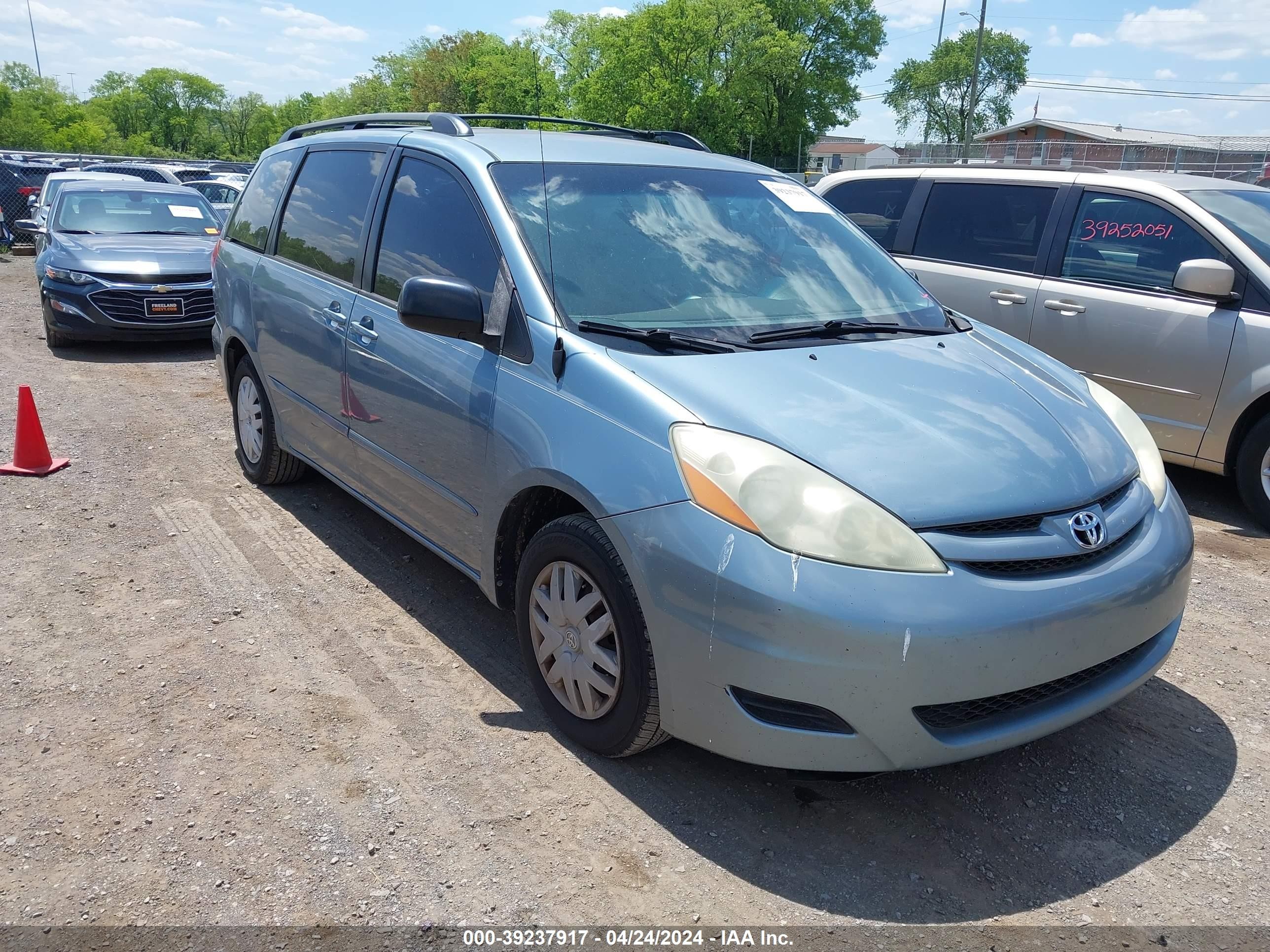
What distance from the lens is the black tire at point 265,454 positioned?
536 centimetres

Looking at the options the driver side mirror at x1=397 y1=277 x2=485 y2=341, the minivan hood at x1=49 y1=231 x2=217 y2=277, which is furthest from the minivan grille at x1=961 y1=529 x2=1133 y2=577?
the minivan hood at x1=49 y1=231 x2=217 y2=277

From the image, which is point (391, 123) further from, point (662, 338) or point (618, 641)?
point (618, 641)

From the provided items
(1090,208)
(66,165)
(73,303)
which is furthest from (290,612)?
(66,165)

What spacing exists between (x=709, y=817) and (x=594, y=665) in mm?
555

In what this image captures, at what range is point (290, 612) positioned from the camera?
417 centimetres

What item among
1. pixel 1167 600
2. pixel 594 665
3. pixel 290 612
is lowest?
pixel 290 612

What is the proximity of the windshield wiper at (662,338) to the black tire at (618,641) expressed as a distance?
61cm

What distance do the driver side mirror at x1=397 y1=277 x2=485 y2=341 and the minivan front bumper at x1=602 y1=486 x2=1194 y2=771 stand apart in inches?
37.4

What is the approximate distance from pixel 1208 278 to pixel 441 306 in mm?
4290

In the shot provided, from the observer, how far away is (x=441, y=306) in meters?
3.26

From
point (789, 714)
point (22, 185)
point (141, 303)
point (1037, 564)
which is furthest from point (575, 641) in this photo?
point (22, 185)

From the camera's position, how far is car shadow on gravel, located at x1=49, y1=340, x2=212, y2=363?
9.77m

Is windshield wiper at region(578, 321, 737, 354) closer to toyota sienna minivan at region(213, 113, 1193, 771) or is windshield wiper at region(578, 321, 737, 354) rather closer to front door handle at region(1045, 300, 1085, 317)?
toyota sienna minivan at region(213, 113, 1193, 771)

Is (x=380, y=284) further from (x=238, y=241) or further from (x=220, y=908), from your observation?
(x=220, y=908)
